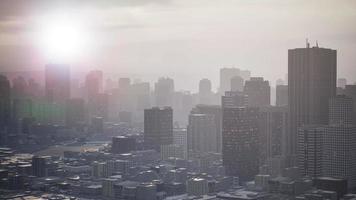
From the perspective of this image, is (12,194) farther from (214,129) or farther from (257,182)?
(214,129)

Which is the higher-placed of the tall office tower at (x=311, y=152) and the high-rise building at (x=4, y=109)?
Answer: the high-rise building at (x=4, y=109)

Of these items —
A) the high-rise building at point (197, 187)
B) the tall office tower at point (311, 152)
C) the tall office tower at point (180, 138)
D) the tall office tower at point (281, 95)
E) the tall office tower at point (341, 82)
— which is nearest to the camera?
the high-rise building at point (197, 187)

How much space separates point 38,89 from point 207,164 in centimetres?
701

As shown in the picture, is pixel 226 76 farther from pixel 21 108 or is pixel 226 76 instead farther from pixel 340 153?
pixel 340 153

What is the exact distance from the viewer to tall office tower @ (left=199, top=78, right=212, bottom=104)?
22.0 metres

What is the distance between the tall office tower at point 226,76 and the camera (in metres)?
20.9

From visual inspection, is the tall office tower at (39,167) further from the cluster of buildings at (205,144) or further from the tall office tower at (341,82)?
the tall office tower at (341,82)

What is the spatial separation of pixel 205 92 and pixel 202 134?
8.28 metres

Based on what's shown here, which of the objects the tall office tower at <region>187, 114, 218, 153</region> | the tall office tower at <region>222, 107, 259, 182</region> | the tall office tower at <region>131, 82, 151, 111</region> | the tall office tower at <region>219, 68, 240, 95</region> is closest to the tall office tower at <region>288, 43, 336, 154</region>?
the tall office tower at <region>222, 107, 259, 182</region>

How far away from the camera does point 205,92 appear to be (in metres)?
22.8

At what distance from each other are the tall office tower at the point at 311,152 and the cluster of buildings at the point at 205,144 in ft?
0.06

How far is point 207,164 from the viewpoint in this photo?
12.5 metres

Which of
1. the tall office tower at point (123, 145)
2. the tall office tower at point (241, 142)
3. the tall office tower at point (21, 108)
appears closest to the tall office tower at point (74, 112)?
the tall office tower at point (21, 108)

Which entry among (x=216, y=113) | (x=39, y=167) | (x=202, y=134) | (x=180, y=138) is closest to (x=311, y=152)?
(x=202, y=134)
